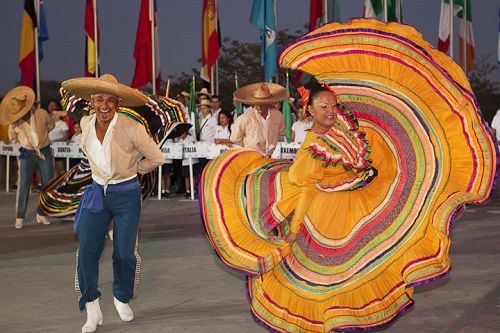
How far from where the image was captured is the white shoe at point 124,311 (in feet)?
22.6

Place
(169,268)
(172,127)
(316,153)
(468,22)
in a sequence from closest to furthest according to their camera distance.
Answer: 1. (316,153)
2. (172,127)
3. (169,268)
4. (468,22)

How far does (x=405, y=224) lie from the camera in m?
6.18

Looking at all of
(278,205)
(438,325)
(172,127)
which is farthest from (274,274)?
(172,127)

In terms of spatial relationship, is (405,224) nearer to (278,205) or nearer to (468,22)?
(278,205)

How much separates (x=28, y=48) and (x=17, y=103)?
952 cm

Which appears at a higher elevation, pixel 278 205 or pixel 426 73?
pixel 426 73

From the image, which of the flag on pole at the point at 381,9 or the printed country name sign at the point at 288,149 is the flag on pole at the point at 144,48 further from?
the printed country name sign at the point at 288,149

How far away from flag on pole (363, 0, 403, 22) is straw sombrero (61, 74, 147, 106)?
1752 cm

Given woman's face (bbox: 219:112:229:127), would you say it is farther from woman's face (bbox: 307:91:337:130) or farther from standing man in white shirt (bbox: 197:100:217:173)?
woman's face (bbox: 307:91:337:130)

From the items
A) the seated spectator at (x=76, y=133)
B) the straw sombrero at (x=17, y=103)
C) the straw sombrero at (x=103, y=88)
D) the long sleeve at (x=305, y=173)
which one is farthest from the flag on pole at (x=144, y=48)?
the long sleeve at (x=305, y=173)

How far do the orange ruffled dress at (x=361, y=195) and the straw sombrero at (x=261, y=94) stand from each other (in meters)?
5.17

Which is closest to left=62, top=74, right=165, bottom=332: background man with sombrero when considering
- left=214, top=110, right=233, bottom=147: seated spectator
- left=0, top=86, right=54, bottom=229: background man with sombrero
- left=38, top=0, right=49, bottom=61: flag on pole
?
left=0, top=86, right=54, bottom=229: background man with sombrero

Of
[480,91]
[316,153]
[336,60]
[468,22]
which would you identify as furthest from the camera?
[480,91]

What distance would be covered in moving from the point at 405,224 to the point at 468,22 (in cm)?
2225
